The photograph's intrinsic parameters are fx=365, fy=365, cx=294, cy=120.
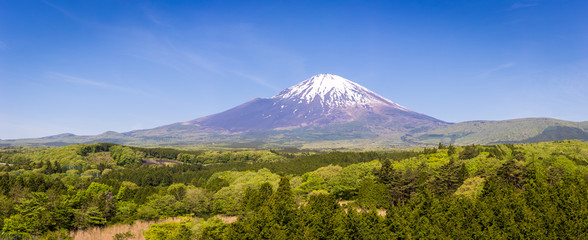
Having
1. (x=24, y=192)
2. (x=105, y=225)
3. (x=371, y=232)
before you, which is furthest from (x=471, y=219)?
(x=24, y=192)

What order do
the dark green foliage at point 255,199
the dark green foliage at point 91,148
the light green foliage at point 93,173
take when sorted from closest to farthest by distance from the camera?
the dark green foliage at point 255,199 < the light green foliage at point 93,173 < the dark green foliage at point 91,148

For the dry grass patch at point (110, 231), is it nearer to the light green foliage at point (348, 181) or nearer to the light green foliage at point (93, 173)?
the light green foliage at point (348, 181)

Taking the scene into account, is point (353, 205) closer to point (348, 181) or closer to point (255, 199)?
point (348, 181)

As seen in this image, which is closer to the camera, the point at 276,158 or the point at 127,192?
the point at 127,192

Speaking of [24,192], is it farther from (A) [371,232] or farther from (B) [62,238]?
(A) [371,232]

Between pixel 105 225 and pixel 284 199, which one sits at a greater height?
pixel 284 199

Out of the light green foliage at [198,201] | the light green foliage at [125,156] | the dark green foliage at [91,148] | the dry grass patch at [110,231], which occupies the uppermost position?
the dark green foliage at [91,148]

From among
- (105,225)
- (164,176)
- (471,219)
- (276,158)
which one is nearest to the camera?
(471,219)

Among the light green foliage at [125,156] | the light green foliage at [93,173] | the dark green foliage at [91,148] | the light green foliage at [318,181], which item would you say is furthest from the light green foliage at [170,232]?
the dark green foliage at [91,148]
